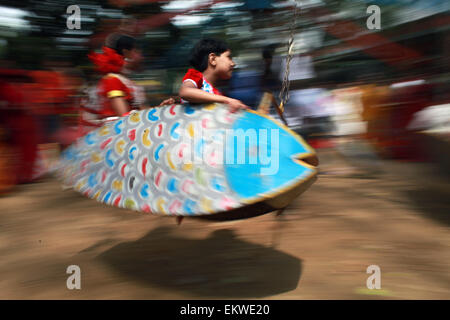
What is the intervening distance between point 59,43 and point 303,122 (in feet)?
9.76

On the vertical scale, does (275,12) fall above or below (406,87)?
above

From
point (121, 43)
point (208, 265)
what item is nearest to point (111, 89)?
point (121, 43)

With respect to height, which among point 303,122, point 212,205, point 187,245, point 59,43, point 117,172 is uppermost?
point 59,43

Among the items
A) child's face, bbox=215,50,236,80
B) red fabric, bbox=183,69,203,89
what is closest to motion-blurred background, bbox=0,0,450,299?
child's face, bbox=215,50,236,80

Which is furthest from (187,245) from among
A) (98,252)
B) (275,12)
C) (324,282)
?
(275,12)

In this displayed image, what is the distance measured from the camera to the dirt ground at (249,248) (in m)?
2.06

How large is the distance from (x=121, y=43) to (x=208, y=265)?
5.11 feet

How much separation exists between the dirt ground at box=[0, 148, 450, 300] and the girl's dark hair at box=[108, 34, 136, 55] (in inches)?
52.0

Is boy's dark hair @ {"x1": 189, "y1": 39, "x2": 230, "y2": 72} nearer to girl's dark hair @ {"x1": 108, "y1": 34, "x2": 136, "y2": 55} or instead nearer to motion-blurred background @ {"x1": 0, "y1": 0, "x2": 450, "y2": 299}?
motion-blurred background @ {"x1": 0, "y1": 0, "x2": 450, "y2": 299}

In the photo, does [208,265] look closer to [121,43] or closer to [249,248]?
[249,248]

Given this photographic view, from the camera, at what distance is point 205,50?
1992mm

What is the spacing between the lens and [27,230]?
2885 mm

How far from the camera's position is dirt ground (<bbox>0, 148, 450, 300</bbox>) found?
6.75 ft

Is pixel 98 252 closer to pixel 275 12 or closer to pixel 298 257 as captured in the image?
pixel 298 257
